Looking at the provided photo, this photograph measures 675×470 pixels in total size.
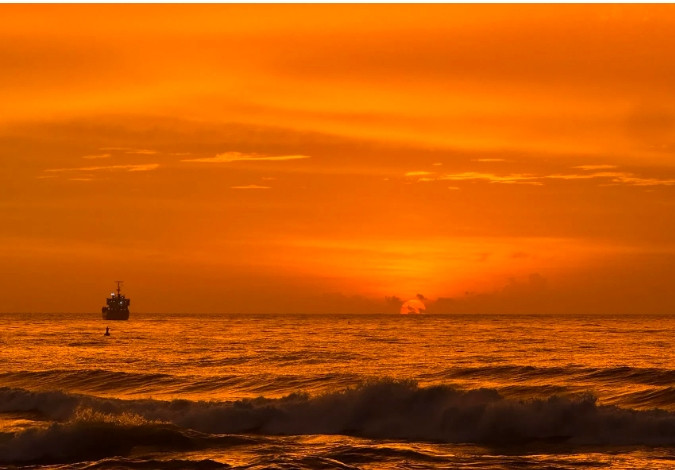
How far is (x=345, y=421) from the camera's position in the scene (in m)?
33.1

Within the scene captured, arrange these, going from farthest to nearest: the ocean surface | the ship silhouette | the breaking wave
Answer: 1. the ship silhouette
2. the breaking wave
3. the ocean surface

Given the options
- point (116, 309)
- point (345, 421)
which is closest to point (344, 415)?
point (345, 421)

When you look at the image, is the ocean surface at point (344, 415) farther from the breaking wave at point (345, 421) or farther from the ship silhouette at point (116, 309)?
the ship silhouette at point (116, 309)

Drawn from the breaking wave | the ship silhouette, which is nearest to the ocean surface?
the breaking wave

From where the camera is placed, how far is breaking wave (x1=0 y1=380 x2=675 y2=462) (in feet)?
92.3

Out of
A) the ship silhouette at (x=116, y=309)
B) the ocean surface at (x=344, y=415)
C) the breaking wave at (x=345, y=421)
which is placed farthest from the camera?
the ship silhouette at (x=116, y=309)

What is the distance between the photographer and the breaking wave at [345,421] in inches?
1108

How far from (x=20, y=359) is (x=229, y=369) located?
748 inches

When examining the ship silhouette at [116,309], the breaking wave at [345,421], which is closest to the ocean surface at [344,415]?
the breaking wave at [345,421]

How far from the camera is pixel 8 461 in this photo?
85.5 feet

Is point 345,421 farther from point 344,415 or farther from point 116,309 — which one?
point 116,309

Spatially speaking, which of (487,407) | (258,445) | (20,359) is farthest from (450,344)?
(258,445)

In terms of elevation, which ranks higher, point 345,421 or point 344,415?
point 344,415

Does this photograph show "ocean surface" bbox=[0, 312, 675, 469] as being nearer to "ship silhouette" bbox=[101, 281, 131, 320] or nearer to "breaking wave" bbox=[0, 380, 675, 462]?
"breaking wave" bbox=[0, 380, 675, 462]
